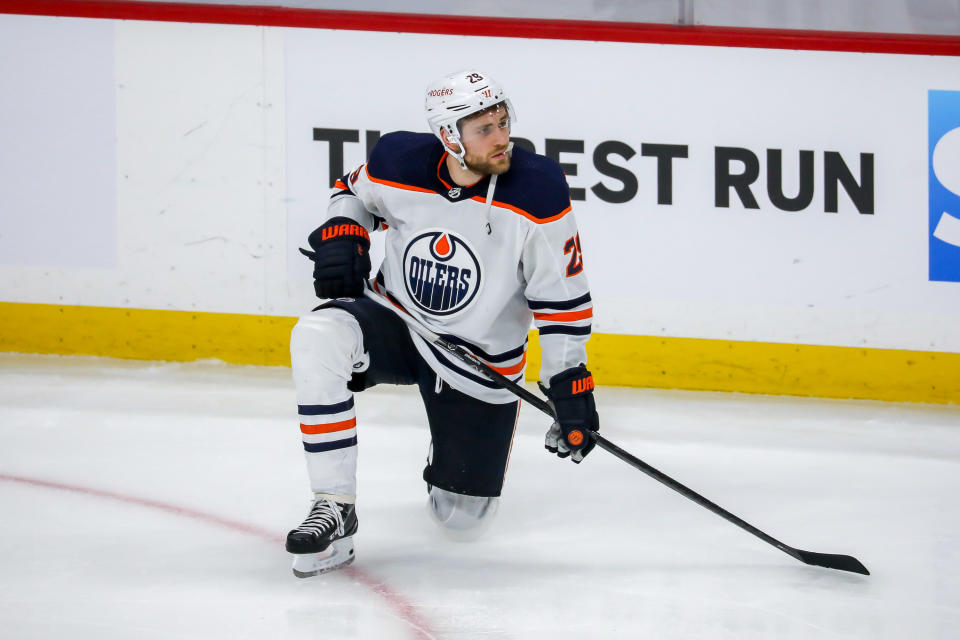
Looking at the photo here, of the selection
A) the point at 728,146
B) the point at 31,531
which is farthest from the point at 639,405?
the point at 31,531

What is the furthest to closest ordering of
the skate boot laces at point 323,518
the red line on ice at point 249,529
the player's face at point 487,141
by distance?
the player's face at point 487,141 < the skate boot laces at point 323,518 < the red line on ice at point 249,529

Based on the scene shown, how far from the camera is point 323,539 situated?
2.11 m

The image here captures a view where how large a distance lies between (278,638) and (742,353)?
7.95ft

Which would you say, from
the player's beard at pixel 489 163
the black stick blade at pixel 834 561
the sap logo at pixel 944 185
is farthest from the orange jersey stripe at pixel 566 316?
the sap logo at pixel 944 185

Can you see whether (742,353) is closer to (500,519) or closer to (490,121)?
(500,519)

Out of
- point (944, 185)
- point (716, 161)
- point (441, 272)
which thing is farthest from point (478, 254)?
point (944, 185)

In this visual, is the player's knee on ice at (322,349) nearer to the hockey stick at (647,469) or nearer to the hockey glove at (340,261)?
the hockey glove at (340,261)

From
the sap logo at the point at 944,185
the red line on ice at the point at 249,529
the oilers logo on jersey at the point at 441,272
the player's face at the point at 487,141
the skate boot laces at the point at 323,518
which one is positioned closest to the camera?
the red line on ice at the point at 249,529

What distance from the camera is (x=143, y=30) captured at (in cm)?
405

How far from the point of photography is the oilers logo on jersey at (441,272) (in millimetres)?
2328

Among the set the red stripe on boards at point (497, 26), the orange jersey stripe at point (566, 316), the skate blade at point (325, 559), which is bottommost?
the skate blade at point (325, 559)

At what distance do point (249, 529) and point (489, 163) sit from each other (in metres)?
0.97

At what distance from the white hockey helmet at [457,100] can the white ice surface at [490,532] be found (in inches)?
34.8

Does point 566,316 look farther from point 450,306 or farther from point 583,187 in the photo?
point 583,187
